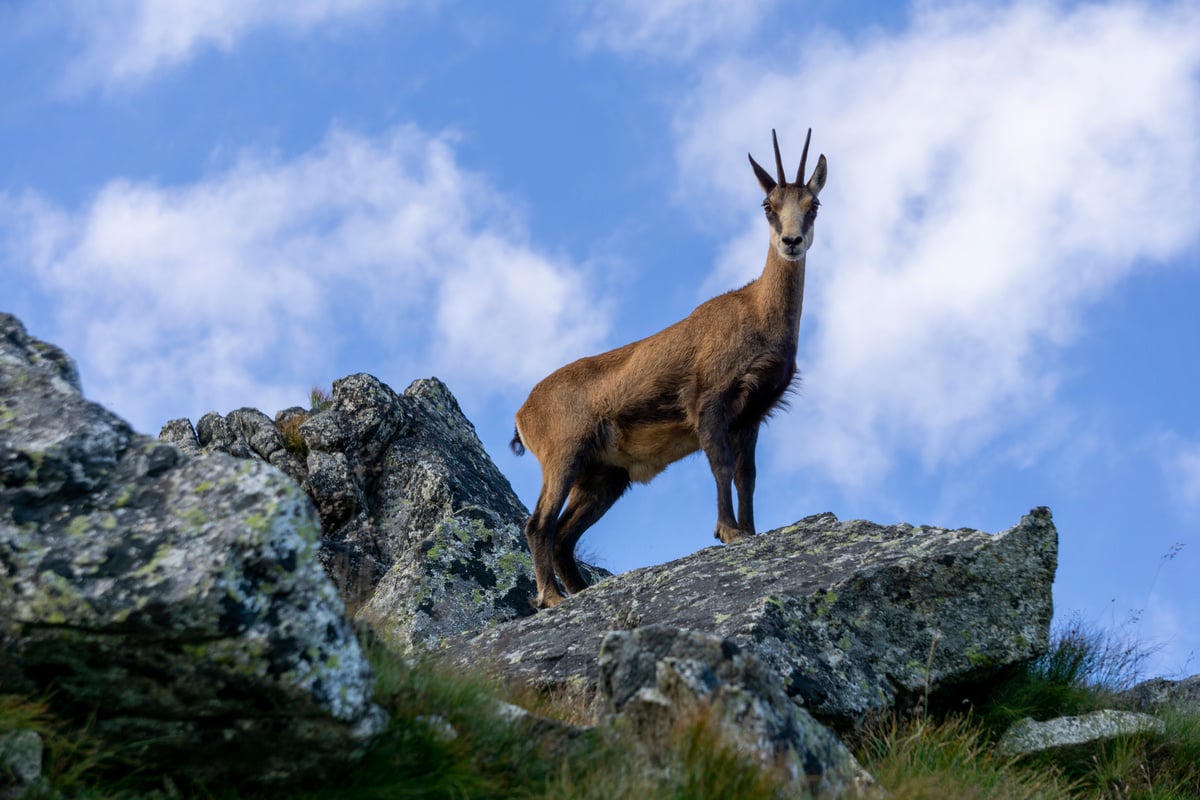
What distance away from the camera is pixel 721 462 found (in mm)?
11266

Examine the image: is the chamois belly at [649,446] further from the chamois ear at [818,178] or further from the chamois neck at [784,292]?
the chamois ear at [818,178]

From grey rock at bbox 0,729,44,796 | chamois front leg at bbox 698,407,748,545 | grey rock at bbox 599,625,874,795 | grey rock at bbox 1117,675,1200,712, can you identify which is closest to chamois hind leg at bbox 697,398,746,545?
chamois front leg at bbox 698,407,748,545

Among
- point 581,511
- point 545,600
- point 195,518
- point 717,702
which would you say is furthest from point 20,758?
point 581,511

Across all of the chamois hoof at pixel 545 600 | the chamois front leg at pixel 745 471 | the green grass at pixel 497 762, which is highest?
the chamois front leg at pixel 745 471

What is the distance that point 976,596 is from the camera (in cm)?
821

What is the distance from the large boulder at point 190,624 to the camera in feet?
13.1

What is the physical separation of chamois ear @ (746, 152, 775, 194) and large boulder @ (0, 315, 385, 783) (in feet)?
28.8

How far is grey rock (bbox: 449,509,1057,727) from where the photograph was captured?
7.60 m

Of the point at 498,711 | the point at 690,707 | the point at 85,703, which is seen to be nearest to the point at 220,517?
the point at 85,703

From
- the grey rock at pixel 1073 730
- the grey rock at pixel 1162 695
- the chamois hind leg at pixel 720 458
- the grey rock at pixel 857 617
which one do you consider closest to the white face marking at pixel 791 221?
the chamois hind leg at pixel 720 458

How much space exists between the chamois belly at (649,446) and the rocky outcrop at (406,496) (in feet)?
4.20

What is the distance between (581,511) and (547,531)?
50 cm

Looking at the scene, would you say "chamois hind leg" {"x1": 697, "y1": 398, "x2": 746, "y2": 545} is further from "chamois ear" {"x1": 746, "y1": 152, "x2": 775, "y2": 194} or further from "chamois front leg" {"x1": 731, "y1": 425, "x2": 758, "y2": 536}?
"chamois ear" {"x1": 746, "y1": 152, "x2": 775, "y2": 194}

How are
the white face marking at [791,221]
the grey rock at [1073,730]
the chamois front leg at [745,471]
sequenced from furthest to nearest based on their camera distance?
the white face marking at [791,221] < the chamois front leg at [745,471] < the grey rock at [1073,730]
